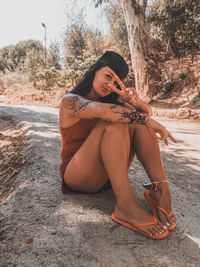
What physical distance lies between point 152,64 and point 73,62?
14.7 feet

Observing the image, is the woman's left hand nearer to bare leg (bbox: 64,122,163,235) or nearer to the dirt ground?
bare leg (bbox: 64,122,163,235)

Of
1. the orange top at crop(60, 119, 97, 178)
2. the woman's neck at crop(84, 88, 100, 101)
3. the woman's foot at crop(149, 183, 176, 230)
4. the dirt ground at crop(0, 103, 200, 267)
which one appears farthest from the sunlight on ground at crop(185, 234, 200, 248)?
the woman's neck at crop(84, 88, 100, 101)

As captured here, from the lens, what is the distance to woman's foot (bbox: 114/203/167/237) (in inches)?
48.3

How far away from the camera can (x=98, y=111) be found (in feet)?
4.33

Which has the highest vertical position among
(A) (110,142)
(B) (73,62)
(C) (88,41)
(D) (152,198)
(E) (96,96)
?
(C) (88,41)

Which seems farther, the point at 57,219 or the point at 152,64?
the point at 152,64

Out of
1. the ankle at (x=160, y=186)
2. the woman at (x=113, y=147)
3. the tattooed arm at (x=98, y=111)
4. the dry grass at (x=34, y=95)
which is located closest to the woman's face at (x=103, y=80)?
the woman at (x=113, y=147)

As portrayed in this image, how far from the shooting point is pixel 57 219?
132 centimetres

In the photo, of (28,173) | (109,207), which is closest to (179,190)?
(109,207)

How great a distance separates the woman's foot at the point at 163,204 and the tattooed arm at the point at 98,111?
0.51m

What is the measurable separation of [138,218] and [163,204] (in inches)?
8.9

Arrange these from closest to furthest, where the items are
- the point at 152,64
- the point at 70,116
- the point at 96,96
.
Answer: the point at 70,116 → the point at 96,96 → the point at 152,64

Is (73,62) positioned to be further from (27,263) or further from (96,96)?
(27,263)

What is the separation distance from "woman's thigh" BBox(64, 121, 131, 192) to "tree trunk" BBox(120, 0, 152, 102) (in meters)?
7.45
